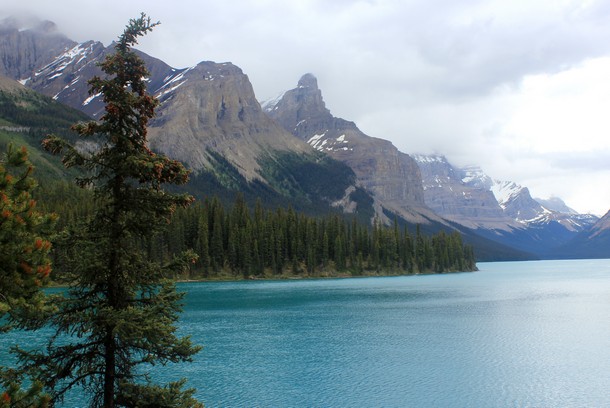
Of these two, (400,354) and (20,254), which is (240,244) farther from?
(20,254)

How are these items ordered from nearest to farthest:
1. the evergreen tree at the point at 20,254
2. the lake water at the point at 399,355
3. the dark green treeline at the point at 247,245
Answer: the evergreen tree at the point at 20,254
the lake water at the point at 399,355
the dark green treeline at the point at 247,245

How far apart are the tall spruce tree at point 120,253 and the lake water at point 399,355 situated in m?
22.2

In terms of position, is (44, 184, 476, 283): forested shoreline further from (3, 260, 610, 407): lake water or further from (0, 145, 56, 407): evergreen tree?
(0, 145, 56, 407): evergreen tree

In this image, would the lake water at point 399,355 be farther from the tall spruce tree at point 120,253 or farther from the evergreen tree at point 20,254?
the evergreen tree at point 20,254

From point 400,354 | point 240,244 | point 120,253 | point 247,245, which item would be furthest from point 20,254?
point 240,244

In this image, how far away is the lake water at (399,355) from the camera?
39281 millimetres

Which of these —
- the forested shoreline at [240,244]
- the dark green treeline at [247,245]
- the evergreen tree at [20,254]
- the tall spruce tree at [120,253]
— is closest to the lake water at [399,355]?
the tall spruce tree at [120,253]

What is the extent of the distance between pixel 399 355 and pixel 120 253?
4281 centimetres

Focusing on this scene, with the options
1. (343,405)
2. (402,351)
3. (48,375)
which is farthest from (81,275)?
(402,351)

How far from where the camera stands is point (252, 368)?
4738 centimetres

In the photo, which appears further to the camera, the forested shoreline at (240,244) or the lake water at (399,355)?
the forested shoreline at (240,244)

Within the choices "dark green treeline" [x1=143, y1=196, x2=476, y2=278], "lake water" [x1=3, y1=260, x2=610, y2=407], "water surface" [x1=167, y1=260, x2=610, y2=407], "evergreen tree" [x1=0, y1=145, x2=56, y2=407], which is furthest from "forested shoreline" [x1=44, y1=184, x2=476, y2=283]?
"evergreen tree" [x1=0, y1=145, x2=56, y2=407]

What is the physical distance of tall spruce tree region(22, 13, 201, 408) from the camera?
51.8ft

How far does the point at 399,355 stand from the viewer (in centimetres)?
5309
